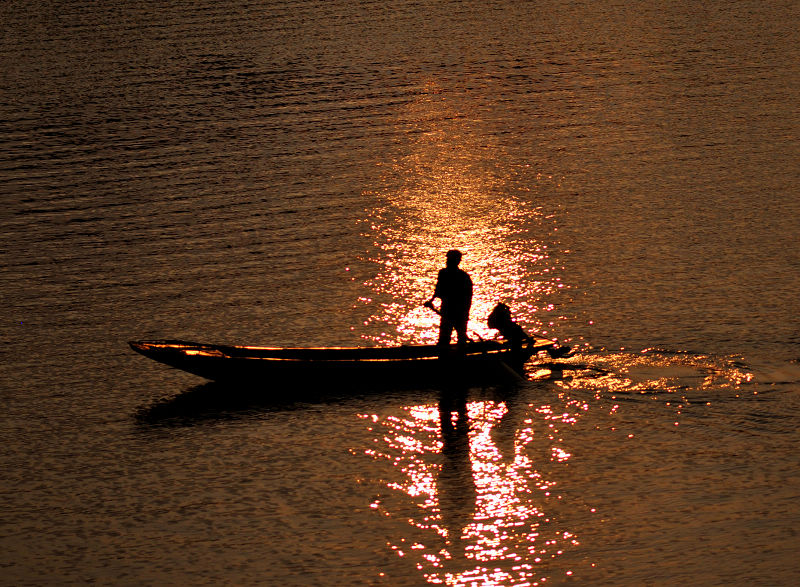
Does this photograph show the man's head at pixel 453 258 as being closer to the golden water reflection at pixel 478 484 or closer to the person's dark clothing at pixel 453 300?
the person's dark clothing at pixel 453 300

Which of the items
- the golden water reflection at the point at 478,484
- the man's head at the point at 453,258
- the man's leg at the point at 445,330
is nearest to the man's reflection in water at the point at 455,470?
the golden water reflection at the point at 478,484

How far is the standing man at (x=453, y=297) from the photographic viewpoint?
22.6m

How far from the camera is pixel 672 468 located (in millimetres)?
18859

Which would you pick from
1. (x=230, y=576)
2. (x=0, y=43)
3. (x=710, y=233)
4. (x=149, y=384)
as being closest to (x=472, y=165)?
(x=710, y=233)

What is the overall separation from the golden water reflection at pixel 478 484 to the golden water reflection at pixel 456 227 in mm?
3949

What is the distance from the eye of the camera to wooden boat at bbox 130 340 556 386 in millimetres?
21969

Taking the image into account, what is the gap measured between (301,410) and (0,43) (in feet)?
153

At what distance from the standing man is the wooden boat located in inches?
13.9

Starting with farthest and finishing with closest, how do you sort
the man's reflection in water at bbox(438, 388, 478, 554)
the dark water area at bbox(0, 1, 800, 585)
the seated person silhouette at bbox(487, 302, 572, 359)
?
the seated person silhouette at bbox(487, 302, 572, 359) → the man's reflection in water at bbox(438, 388, 478, 554) → the dark water area at bbox(0, 1, 800, 585)

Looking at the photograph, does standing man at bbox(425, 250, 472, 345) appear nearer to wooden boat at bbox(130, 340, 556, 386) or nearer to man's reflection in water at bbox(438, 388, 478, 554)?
wooden boat at bbox(130, 340, 556, 386)

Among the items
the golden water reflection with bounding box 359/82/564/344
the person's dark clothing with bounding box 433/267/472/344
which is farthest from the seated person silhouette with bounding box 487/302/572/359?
the golden water reflection with bounding box 359/82/564/344

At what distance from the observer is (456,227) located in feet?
106

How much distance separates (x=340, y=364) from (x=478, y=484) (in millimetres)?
4207

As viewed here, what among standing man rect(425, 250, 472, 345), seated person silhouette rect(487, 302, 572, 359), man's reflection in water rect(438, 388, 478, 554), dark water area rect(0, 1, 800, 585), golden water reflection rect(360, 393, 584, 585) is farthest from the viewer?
standing man rect(425, 250, 472, 345)
